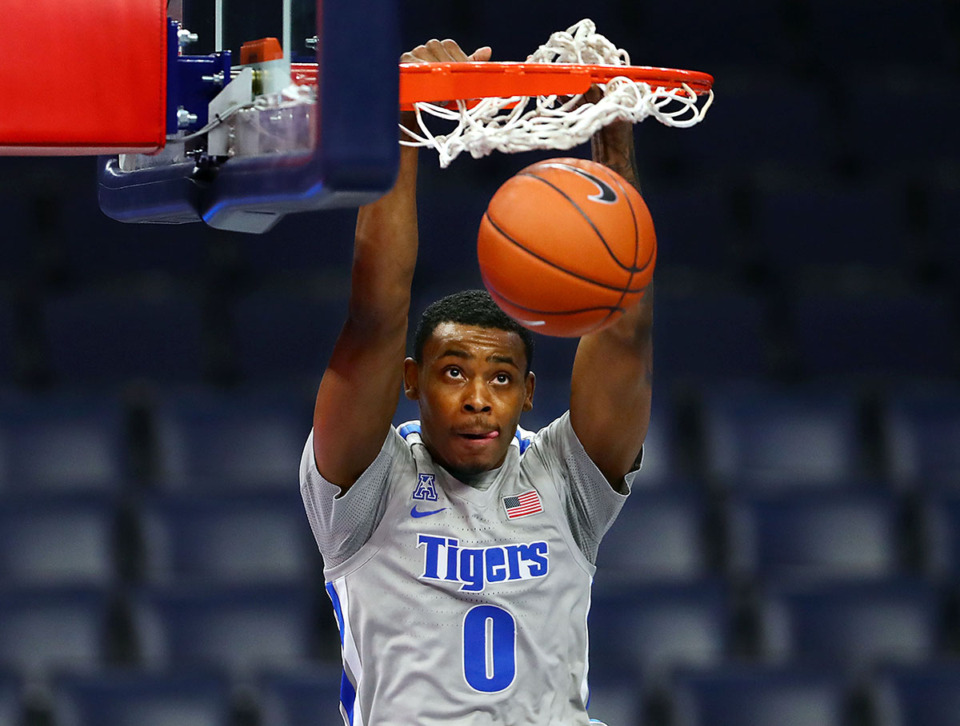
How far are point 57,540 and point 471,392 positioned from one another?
283 centimetres

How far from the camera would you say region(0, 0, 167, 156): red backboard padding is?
2.17 m

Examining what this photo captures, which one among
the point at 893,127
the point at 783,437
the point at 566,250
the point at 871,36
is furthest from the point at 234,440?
the point at 871,36

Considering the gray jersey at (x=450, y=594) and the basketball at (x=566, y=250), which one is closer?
the basketball at (x=566, y=250)

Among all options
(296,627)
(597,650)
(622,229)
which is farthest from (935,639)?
(622,229)

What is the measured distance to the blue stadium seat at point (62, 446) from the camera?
5156mm

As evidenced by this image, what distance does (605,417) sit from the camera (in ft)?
9.07

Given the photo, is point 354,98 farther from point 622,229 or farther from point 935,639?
point 935,639

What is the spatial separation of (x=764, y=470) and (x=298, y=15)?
11.8ft

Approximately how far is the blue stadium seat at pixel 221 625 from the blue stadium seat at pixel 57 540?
0.93 feet

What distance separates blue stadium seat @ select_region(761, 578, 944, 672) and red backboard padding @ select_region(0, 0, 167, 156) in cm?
331

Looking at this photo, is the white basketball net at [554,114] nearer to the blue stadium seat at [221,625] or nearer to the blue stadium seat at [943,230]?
the blue stadium seat at [221,625]

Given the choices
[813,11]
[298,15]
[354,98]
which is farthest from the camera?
[813,11]

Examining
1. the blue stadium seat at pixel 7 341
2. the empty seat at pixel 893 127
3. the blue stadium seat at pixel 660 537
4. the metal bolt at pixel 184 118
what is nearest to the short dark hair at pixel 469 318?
the metal bolt at pixel 184 118

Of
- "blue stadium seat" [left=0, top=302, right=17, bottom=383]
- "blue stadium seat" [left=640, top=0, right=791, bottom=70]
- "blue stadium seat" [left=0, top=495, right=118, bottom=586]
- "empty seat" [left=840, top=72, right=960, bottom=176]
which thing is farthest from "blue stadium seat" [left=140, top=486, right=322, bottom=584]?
"empty seat" [left=840, top=72, right=960, bottom=176]
